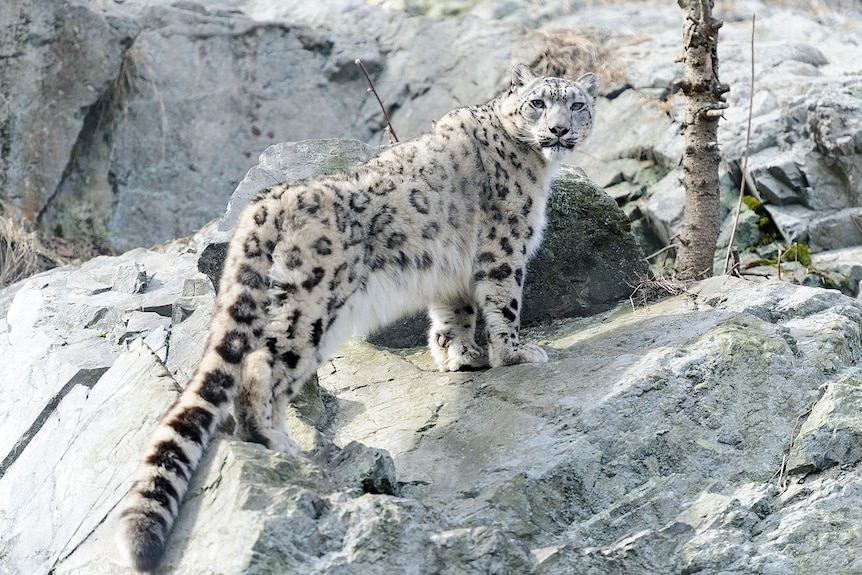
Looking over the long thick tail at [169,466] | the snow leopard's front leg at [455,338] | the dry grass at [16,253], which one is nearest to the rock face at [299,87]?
the dry grass at [16,253]

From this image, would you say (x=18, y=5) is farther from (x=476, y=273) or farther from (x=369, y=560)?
(x=369, y=560)

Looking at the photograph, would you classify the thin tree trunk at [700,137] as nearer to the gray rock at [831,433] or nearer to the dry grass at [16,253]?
the gray rock at [831,433]

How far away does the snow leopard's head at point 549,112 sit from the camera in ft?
20.1

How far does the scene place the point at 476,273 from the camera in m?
5.96

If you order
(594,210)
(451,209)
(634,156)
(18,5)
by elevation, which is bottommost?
(634,156)

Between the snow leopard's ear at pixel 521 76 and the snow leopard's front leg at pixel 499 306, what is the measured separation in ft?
4.14

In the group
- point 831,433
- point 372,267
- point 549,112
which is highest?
point 549,112

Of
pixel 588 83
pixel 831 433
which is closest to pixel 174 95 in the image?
pixel 588 83

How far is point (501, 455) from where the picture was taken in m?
4.70

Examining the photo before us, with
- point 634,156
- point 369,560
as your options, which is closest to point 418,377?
point 369,560

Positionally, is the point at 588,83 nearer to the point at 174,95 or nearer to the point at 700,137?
the point at 700,137

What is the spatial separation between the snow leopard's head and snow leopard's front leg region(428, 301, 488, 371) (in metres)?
1.09

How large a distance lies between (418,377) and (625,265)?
175 cm

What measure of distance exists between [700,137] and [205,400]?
4.38 meters
